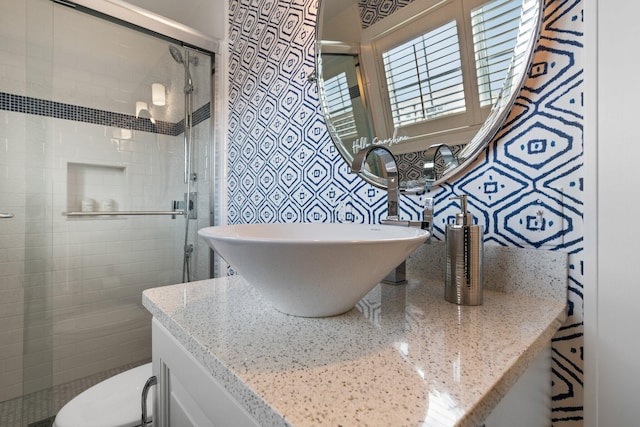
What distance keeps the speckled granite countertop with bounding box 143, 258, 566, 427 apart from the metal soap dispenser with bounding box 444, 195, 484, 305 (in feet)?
0.09

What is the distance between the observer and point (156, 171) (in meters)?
1.72

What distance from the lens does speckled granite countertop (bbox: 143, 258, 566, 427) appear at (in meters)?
0.28

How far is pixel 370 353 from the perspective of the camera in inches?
15.4

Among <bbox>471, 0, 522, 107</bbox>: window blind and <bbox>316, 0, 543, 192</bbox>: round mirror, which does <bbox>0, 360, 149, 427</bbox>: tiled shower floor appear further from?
<bbox>471, 0, 522, 107</bbox>: window blind

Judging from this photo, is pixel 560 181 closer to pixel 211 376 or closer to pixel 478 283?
pixel 478 283

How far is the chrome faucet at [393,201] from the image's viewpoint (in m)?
0.70

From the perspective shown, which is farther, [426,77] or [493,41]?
[426,77]

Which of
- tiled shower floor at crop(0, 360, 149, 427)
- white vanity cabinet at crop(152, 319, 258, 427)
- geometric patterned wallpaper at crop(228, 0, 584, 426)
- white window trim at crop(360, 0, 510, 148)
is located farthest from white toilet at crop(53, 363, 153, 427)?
white window trim at crop(360, 0, 510, 148)

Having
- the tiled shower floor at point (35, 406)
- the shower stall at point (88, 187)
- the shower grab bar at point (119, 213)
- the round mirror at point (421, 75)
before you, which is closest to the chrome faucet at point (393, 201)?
the round mirror at point (421, 75)

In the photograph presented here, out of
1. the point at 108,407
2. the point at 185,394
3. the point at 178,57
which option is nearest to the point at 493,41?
the point at 185,394

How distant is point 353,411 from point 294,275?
7.6 inches

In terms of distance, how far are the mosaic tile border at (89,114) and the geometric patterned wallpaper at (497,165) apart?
617 millimetres

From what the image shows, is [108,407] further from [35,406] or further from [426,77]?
[426,77]

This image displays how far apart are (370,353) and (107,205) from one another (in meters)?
1.74
